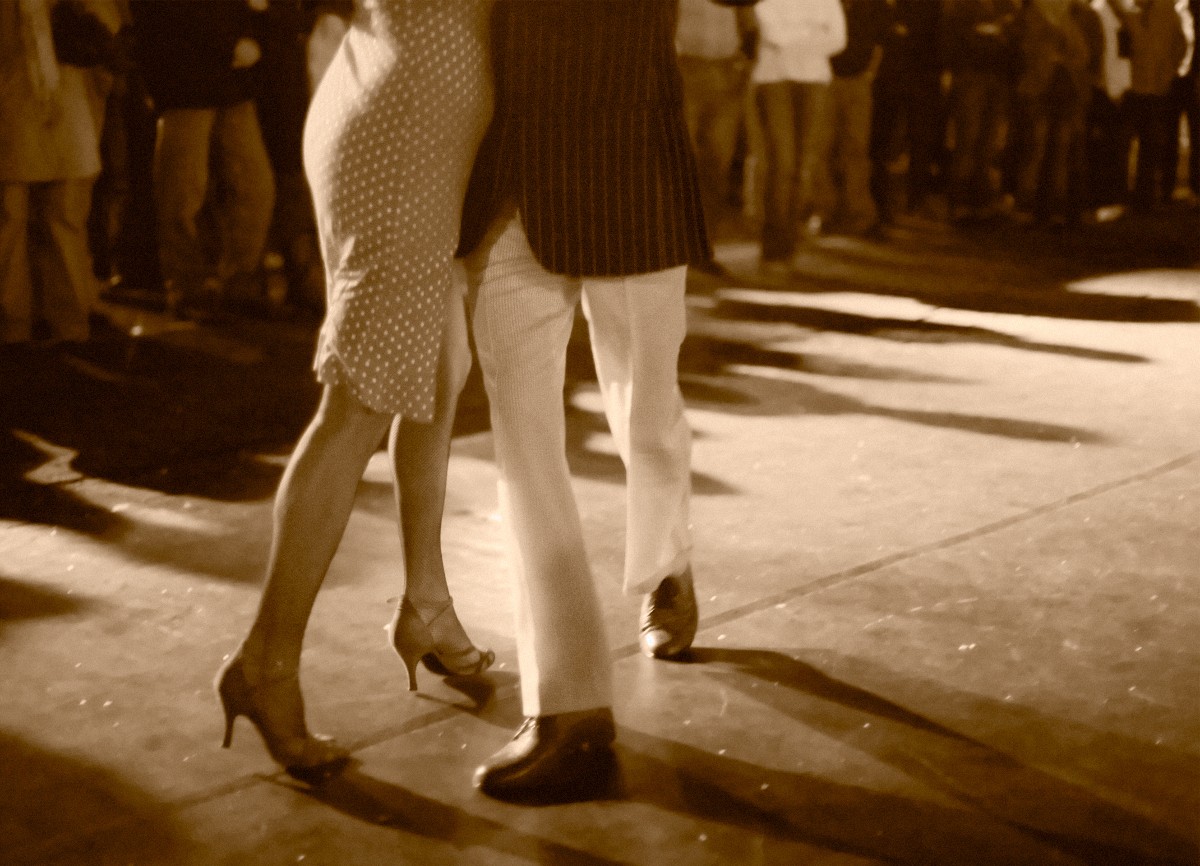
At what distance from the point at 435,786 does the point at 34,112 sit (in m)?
4.69

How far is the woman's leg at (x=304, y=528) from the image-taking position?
8.64ft

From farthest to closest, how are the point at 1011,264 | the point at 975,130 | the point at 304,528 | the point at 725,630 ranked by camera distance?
1. the point at 975,130
2. the point at 1011,264
3. the point at 725,630
4. the point at 304,528

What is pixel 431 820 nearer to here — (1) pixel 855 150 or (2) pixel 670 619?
(2) pixel 670 619

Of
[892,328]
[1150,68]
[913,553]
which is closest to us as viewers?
[913,553]

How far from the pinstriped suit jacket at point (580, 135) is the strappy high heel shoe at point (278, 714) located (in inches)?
30.7

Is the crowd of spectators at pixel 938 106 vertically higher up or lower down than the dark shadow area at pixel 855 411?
higher up

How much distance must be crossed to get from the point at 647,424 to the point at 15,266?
4523 millimetres

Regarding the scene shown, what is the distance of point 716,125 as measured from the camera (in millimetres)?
9297

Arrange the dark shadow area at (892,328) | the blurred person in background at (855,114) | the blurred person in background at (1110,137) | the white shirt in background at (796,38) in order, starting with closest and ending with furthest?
the dark shadow area at (892,328) < the white shirt in background at (796,38) < the blurred person in background at (855,114) < the blurred person in background at (1110,137)

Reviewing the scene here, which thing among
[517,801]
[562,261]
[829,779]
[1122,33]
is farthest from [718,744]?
[1122,33]

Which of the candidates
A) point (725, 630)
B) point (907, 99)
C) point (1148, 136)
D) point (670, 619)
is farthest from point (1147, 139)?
point (670, 619)

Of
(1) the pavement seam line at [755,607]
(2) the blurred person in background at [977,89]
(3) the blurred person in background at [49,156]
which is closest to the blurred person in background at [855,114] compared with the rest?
(2) the blurred person in background at [977,89]

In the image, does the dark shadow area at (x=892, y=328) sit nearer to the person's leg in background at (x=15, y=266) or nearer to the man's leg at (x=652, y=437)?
the person's leg in background at (x=15, y=266)

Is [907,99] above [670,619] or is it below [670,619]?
above
